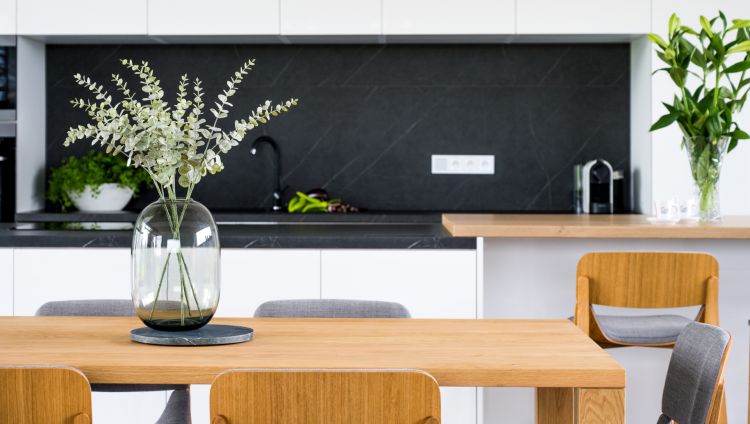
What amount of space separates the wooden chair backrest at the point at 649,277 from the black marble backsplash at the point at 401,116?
2.33 meters

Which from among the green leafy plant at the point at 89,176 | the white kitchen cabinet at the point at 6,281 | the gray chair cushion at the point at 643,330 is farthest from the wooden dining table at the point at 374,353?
the green leafy plant at the point at 89,176

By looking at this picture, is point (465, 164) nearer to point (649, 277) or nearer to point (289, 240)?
point (289, 240)

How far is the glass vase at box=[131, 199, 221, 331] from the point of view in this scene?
181 centimetres

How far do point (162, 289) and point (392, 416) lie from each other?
664 mm

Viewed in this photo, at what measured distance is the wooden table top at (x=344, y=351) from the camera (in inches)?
61.9

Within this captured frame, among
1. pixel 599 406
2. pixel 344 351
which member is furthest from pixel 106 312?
pixel 599 406

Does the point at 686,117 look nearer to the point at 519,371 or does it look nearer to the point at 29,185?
the point at 519,371

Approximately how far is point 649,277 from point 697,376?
3.16ft

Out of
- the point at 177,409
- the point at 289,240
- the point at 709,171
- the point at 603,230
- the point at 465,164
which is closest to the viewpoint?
the point at 177,409
